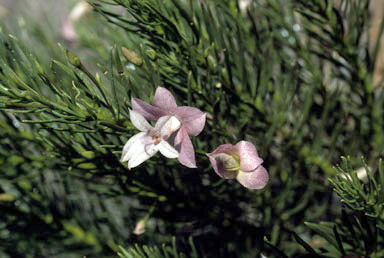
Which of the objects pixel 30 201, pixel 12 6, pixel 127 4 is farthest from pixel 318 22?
pixel 12 6

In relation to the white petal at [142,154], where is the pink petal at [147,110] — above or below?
above

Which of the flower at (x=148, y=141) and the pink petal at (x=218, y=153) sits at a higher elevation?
the flower at (x=148, y=141)

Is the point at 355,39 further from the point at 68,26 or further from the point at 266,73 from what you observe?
the point at 68,26

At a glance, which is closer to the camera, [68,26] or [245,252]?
[245,252]
